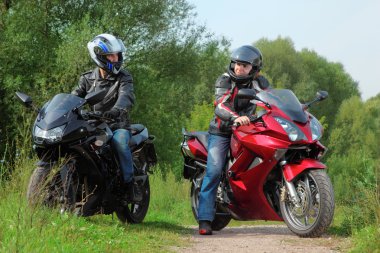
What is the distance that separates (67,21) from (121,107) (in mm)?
22118

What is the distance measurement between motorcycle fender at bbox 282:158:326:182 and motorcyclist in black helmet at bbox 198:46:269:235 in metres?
0.97

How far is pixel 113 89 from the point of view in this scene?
7910 millimetres

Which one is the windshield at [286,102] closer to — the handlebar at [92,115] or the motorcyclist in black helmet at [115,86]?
the motorcyclist in black helmet at [115,86]

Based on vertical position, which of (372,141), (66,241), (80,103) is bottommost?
(66,241)

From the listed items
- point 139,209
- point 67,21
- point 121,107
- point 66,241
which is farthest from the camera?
point 67,21

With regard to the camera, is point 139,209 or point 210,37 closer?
point 139,209

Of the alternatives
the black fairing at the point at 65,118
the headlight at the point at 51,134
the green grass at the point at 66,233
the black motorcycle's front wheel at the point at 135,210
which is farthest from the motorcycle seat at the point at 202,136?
the headlight at the point at 51,134

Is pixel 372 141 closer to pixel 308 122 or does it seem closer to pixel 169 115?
pixel 169 115

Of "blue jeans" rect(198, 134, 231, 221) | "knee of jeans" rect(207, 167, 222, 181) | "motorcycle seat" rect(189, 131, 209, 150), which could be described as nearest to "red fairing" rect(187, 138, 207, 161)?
"motorcycle seat" rect(189, 131, 209, 150)

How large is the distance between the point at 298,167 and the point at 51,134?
247 cm

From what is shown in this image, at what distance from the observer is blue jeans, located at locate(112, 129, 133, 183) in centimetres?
748

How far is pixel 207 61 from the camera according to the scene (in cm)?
3316

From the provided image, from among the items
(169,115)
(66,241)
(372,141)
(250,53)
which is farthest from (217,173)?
(372,141)

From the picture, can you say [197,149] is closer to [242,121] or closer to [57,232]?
[242,121]
